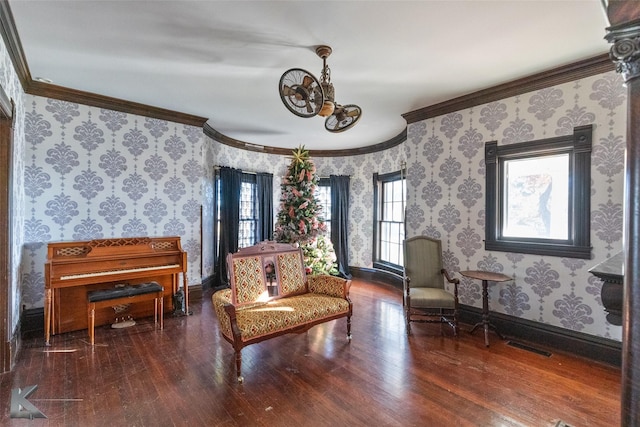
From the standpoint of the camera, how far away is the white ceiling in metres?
2.08

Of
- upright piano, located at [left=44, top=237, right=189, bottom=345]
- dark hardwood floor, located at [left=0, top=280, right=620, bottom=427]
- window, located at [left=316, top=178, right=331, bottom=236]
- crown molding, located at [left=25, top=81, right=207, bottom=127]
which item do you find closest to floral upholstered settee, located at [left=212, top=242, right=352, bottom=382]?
dark hardwood floor, located at [left=0, top=280, right=620, bottom=427]

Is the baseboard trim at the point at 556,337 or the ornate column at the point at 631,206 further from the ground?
the ornate column at the point at 631,206

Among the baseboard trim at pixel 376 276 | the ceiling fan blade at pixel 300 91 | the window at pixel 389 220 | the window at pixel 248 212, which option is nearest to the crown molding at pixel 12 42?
the ceiling fan blade at pixel 300 91

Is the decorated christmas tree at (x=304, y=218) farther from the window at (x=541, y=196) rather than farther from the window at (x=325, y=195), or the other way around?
the window at (x=541, y=196)

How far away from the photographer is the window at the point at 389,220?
5.48m

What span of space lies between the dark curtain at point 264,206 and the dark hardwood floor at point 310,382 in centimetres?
278

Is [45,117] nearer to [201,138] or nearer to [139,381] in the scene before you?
[201,138]

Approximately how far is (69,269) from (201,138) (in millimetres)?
2379

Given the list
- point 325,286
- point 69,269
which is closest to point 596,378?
point 325,286

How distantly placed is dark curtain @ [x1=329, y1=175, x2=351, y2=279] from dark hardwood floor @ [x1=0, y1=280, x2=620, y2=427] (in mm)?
3009

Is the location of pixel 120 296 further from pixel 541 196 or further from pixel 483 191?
pixel 541 196

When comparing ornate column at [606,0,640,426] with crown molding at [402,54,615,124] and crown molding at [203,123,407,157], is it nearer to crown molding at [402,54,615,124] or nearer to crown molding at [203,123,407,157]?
crown molding at [402,54,615,124]

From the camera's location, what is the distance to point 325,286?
3.36m

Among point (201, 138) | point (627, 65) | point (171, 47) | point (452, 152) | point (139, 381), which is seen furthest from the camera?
point (201, 138)
